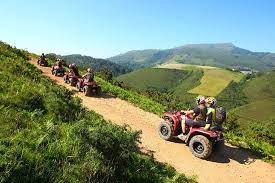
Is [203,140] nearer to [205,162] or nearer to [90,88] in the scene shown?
[205,162]

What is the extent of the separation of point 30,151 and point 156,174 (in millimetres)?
3864

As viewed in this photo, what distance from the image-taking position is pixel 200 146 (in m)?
15.1

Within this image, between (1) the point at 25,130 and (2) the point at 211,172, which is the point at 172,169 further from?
(1) the point at 25,130

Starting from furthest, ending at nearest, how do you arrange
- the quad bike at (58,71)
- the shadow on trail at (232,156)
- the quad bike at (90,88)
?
the quad bike at (58,71) → the quad bike at (90,88) → the shadow on trail at (232,156)

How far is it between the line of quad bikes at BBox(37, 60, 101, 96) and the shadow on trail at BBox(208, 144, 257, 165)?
10973mm

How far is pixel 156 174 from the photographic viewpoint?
36.6 feet

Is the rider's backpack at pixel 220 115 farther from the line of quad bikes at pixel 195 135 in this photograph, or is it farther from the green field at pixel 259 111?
the green field at pixel 259 111

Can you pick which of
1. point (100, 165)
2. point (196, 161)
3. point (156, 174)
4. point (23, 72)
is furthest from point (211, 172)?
point (23, 72)

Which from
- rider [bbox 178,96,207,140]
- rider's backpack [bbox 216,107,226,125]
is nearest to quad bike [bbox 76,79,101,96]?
rider [bbox 178,96,207,140]

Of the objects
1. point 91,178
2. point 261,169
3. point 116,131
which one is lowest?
point 261,169

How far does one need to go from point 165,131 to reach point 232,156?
10.1 ft

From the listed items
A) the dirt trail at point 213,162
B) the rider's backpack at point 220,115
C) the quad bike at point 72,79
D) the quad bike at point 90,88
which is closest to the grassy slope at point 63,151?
the dirt trail at point 213,162

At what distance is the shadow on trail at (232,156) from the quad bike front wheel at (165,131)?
2111 millimetres

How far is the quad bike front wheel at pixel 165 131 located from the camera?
16.7 m
